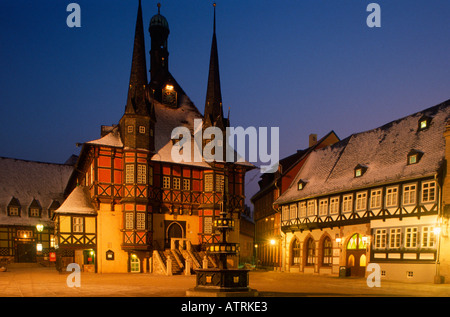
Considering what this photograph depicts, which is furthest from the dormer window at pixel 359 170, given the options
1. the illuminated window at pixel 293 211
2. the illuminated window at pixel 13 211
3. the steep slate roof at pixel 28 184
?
the illuminated window at pixel 13 211

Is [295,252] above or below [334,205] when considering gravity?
below

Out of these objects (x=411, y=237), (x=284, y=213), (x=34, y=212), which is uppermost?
(x=284, y=213)

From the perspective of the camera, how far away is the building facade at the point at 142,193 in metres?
38.1

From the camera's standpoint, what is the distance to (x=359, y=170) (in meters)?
34.5

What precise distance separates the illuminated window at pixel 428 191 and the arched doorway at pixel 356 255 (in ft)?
20.3

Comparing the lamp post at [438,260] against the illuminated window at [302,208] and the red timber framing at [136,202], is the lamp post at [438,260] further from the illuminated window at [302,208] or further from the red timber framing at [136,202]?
the red timber framing at [136,202]

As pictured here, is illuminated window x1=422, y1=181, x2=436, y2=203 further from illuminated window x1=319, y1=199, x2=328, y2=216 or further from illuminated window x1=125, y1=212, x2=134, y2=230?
illuminated window x1=125, y1=212, x2=134, y2=230

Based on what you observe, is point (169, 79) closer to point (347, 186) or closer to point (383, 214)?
point (347, 186)

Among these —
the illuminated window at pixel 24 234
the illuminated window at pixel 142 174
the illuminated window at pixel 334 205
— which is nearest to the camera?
the illuminated window at pixel 334 205

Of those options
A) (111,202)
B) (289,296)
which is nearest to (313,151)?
(111,202)

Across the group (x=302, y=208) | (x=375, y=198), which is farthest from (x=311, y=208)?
(x=375, y=198)

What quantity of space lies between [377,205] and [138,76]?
73.0 ft

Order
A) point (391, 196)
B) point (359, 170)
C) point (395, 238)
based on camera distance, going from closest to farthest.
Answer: point (395, 238) → point (391, 196) → point (359, 170)

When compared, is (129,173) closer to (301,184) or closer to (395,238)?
(301,184)
